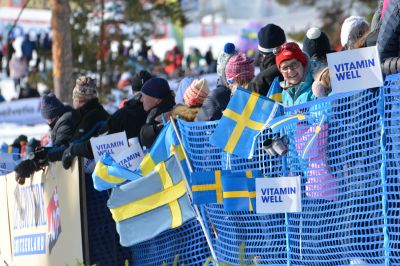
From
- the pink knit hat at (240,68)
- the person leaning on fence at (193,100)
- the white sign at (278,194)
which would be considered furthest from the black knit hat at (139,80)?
the white sign at (278,194)

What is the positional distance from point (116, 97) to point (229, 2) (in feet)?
145

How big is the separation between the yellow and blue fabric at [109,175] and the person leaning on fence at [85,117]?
0.74m

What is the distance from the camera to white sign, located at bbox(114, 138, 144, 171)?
863 cm

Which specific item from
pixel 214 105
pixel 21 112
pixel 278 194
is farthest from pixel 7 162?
pixel 21 112

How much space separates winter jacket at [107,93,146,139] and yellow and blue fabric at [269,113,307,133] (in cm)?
231

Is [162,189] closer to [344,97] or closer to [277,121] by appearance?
[277,121]

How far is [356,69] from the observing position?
6098 mm

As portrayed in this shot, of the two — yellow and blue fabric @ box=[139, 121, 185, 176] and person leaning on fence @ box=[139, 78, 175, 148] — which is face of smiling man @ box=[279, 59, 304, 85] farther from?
person leaning on fence @ box=[139, 78, 175, 148]

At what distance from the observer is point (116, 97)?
82.6 feet

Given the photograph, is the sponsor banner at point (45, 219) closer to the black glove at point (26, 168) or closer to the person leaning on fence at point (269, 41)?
the black glove at point (26, 168)

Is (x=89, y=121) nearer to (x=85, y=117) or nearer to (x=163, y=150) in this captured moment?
(x=85, y=117)

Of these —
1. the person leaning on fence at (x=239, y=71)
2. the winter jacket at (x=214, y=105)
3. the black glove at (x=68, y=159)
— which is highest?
the person leaning on fence at (x=239, y=71)

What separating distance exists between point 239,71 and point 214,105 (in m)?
0.42

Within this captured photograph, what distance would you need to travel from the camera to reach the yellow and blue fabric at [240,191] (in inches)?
285
